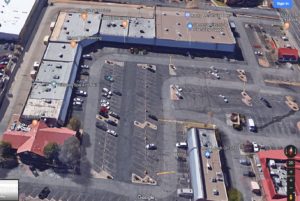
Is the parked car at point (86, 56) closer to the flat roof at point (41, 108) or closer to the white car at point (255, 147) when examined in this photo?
Answer: the flat roof at point (41, 108)

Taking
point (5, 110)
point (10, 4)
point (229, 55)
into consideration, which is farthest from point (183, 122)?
point (10, 4)

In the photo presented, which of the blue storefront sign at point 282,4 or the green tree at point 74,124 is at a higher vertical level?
the blue storefront sign at point 282,4

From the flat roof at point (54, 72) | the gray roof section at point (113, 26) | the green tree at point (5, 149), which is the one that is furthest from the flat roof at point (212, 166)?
the gray roof section at point (113, 26)

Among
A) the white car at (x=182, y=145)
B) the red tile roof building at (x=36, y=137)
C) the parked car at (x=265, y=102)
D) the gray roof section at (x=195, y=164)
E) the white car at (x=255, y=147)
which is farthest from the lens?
the parked car at (x=265, y=102)

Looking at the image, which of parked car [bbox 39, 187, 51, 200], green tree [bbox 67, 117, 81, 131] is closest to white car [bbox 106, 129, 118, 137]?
green tree [bbox 67, 117, 81, 131]

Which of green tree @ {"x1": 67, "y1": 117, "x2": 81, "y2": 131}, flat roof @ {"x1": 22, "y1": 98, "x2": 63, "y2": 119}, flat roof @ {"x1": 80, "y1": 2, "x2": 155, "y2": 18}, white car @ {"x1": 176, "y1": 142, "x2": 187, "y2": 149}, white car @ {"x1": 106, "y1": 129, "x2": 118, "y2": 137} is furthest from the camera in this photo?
flat roof @ {"x1": 80, "y1": 2, "x2": 155, "y2": 18}

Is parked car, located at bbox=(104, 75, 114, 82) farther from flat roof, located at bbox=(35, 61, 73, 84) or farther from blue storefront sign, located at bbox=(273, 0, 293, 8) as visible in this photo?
blue storefront sign, located at bbox=(273, 0, 293, 8)
